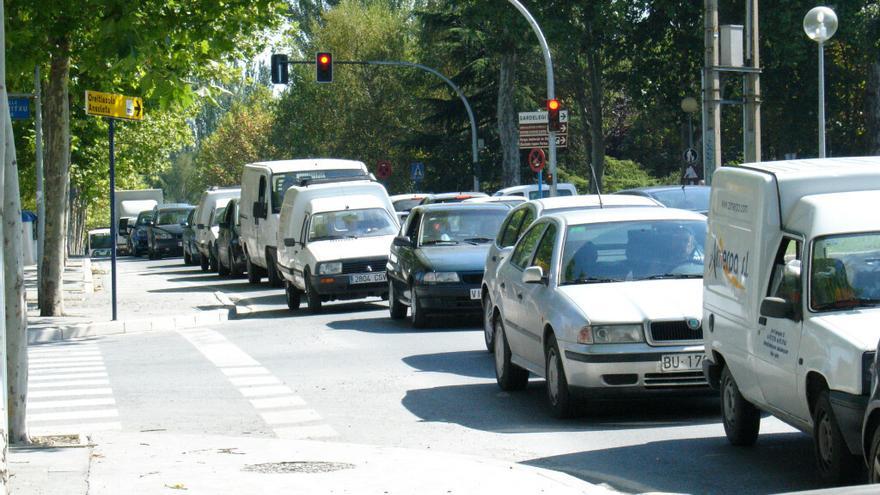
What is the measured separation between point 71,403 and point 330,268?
1013cm

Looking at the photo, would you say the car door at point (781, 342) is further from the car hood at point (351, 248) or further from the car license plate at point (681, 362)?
the car hood at point (351, 248)

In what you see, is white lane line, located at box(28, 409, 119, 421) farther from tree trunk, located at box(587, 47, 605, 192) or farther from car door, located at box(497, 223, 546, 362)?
tree trunk, located at box(587, 47, 605, 192)

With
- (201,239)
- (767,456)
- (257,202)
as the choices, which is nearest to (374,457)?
(767,456)

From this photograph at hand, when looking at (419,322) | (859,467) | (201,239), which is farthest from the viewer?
(201,239)

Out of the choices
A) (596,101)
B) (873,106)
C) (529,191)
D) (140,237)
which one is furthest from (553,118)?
(140,237)

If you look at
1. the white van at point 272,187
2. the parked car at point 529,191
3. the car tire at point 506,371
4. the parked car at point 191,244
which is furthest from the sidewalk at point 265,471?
the parked car at point 191,244

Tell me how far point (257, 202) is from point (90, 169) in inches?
999

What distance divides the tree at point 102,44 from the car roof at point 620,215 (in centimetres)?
564

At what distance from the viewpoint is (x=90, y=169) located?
2156 inches

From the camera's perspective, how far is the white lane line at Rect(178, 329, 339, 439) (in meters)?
11.6

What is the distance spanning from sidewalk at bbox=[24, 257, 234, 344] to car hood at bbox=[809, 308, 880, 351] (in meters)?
14.7

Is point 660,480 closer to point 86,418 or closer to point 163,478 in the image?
point 163,478

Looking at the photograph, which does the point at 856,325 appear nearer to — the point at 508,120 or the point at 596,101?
the point at 508,120

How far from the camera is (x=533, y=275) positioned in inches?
471
